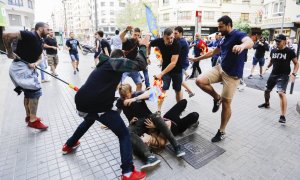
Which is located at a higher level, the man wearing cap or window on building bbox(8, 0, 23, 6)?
window on building bbox(8, 0, 23, 6)

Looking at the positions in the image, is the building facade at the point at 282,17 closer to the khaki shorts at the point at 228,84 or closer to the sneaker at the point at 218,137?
the khaki shorts at the point at 228,84

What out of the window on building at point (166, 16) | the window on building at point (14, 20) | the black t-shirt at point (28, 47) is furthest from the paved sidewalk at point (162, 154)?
the window on building at point (166, 16)

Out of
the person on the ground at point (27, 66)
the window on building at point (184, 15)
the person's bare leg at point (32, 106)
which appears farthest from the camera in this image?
the window on building at point (184, 15)

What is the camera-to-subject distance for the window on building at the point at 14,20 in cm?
3095

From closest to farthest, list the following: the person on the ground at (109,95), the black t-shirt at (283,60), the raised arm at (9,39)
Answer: the person on the ground at (109,95) < the raised arm at (9,39) < the black t-shirt at (283,60)

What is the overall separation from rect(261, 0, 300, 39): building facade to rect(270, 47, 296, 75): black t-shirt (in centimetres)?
2360

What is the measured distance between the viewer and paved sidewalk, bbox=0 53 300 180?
2834 millimetres

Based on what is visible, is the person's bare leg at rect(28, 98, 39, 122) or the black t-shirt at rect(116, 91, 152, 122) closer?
the black t-shirt at rect(116, 91, 152, 122)

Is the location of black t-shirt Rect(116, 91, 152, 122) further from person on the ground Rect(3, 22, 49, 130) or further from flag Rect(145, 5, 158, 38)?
flag Rect(145, 5, 158, 38)

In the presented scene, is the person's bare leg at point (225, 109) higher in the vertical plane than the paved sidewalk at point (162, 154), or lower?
higher

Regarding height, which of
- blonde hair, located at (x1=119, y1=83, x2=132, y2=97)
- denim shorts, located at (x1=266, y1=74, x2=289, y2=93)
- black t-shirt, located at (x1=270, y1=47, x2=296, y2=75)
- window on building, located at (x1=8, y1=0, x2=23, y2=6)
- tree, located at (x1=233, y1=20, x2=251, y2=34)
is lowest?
denim shorts, located at (x1=266, y1=74, x2=289, y2=93)

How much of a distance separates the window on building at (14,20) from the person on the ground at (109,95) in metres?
35.6

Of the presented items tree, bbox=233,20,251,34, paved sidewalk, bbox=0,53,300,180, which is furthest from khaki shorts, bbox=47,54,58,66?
tree, bbox=233,20,251,34

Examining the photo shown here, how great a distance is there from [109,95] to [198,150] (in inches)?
69.8
